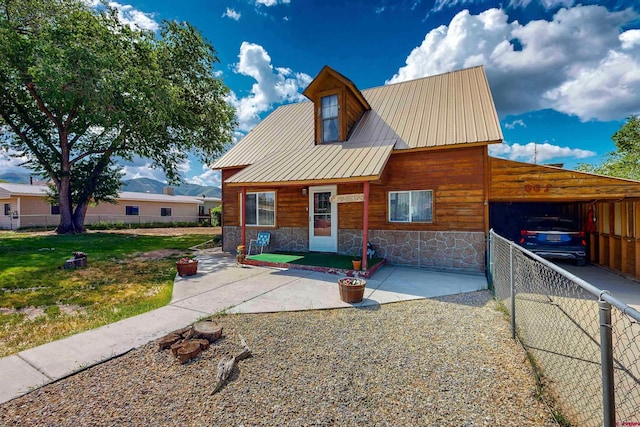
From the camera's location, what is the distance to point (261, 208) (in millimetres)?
11125

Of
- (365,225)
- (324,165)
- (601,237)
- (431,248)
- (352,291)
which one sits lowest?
(352,291)

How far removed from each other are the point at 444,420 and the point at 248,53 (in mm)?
17751

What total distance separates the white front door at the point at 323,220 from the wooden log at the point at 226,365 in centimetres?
648

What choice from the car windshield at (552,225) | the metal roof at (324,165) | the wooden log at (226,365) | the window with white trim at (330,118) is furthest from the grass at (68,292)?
the car windshield at (552,225)

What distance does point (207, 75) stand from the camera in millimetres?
17984

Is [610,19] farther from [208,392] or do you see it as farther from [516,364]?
[208,392]

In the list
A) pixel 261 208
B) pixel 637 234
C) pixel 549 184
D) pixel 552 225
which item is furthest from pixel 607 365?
pixel 261 208

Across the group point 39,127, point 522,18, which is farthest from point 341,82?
point 39,127

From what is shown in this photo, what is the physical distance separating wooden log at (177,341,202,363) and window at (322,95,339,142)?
27.7 feet

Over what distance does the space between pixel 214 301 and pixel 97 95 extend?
13008mm

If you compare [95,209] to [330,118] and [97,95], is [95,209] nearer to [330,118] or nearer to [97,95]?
[97,95]

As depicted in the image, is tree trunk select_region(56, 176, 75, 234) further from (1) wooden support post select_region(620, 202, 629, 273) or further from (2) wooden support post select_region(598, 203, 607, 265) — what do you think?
(2) wooden support post select_region(598, 203, 607, 265)

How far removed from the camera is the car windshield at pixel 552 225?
8547mm

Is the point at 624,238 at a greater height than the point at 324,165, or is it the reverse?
the point at 324,165
